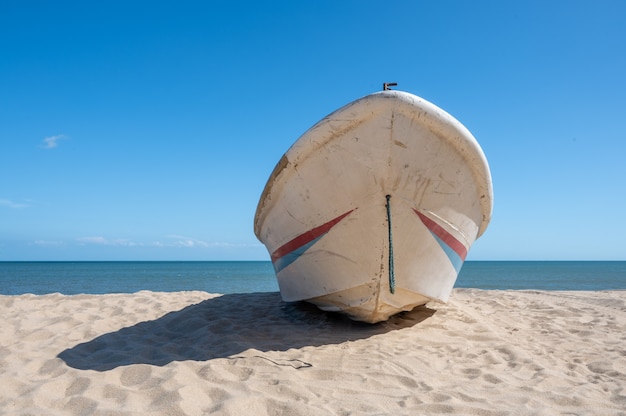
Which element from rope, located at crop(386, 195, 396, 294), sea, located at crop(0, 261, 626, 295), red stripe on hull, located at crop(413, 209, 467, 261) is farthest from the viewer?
sea, located at crop(0, 261, 626, 295)

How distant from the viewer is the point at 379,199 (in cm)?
340

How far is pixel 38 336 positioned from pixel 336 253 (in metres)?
3.02

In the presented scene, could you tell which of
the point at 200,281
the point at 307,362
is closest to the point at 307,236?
the point at 307,362

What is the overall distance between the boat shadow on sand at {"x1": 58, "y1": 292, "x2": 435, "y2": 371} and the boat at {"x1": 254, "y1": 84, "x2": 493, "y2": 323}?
0.35 metres

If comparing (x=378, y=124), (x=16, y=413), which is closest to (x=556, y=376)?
(x=378, y=124)

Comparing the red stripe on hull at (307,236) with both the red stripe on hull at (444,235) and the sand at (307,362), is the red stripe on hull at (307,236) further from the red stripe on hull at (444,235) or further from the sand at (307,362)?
the sand at (307,362)

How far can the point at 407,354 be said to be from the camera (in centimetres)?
316

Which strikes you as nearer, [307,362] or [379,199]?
[307,362]

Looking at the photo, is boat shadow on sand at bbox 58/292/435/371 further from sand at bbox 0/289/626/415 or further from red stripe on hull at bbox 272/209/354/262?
red stripe on hull at bbox 272/209/354/262

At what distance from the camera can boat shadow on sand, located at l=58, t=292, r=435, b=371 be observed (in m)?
3.19

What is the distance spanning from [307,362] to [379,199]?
4.73 ft

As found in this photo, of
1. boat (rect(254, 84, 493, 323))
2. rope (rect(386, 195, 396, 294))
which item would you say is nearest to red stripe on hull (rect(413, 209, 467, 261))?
boat (rect(254, 84, 493, 323))

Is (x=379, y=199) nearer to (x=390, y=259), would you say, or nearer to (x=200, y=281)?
(x=390, y=259)

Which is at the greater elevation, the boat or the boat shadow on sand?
the boat
